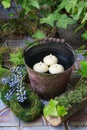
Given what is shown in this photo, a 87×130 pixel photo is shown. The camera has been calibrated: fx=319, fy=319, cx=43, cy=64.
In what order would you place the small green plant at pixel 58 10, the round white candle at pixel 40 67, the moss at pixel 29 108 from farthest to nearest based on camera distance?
the small green plant at pixel 58 10, the round white candle at pixel 40 67, the moss at pixel 29 108

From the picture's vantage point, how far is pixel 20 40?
9.10 ft

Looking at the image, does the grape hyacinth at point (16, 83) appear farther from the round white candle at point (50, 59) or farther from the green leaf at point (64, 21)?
the green leaf at point (64, 21)

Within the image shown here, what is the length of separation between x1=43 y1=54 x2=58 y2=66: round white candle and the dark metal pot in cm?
7

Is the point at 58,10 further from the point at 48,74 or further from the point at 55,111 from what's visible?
the point at 55,111

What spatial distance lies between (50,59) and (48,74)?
0.21m

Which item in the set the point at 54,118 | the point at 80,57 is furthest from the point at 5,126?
the point at 80,57

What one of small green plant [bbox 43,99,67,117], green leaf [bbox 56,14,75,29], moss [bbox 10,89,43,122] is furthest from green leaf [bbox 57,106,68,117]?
green leaf [bbox 56,14,75,29]

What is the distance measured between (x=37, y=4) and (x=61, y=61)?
0.45 m

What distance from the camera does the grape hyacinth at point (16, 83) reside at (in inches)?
83.1

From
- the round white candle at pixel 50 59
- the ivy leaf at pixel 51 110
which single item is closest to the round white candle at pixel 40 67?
the round white candle at pixel 50 59

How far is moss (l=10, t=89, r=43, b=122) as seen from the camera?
2.05 m

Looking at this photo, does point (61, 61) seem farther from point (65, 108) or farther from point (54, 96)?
point (65, 108)

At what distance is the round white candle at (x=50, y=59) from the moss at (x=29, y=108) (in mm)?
256

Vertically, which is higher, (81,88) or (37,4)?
(37,4)
